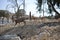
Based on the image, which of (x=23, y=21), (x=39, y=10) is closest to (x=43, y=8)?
(x=39, y=10)

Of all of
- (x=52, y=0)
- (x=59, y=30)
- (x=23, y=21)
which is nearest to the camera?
(x=59, y=30)

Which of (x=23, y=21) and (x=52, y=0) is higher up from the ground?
(x=52, y=0)

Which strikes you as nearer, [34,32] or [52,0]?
[34,32]

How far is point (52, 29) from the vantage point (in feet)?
25.9

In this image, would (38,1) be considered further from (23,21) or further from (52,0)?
(23,21)

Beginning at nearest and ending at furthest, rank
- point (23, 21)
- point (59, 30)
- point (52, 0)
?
point (59, 30)
point (23, 21)
point (52, 0)

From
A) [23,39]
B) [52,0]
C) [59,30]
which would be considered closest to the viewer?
[23,39]

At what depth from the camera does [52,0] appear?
1224 cm

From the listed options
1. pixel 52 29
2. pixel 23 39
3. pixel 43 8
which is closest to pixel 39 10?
pixel 43 8

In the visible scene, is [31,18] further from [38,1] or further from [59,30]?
[59,30]

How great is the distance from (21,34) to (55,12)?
5.35 metres

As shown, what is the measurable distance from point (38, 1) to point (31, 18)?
4.42 ft

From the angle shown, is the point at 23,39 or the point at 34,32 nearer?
the point at 23,39

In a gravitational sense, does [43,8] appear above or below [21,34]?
above
